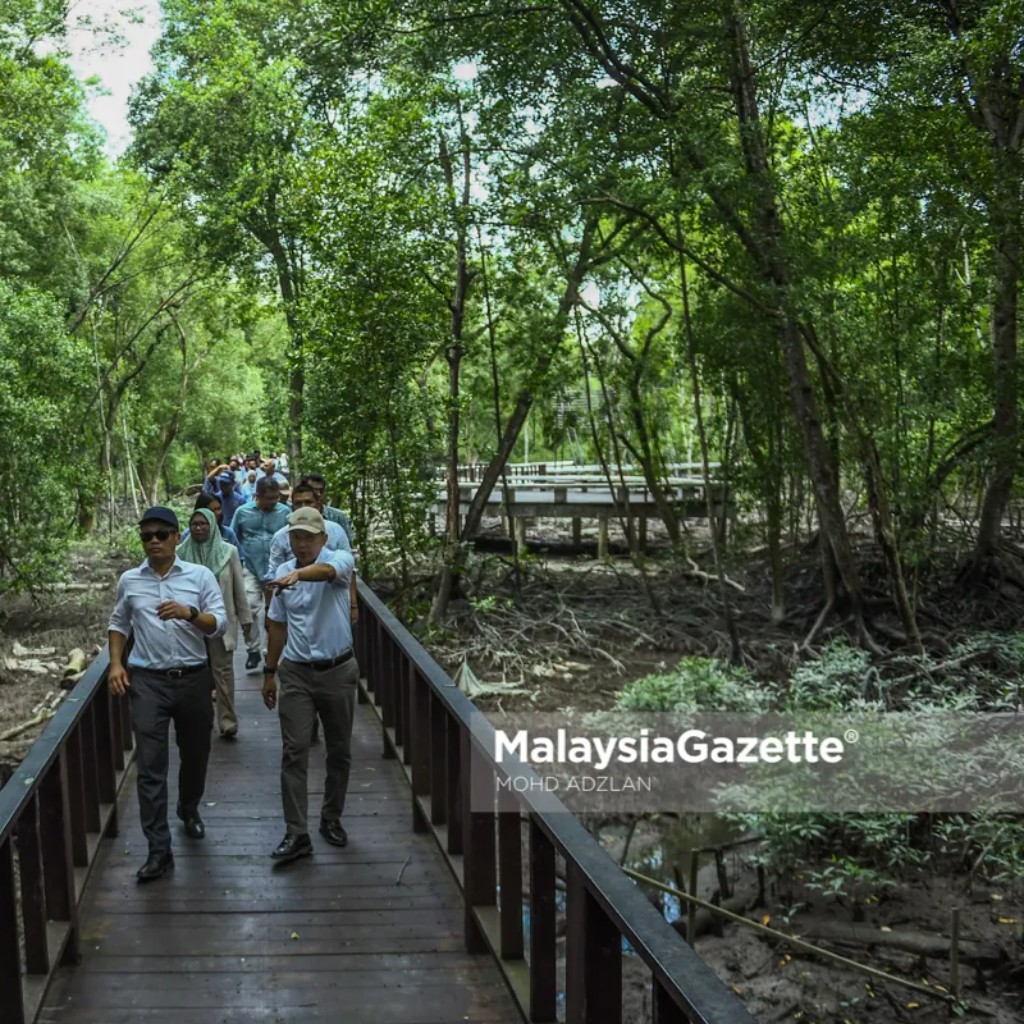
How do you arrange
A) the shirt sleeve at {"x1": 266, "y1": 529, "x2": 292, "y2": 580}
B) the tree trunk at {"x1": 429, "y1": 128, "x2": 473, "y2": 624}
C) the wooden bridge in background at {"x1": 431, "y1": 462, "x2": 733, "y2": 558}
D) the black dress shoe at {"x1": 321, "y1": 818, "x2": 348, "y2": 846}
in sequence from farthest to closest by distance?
the wooden bridge in background at {"x1": 431, "y1": 462, "x2": 733, "y2": 558}
the tree trunk at {"x1": 429, "y1": 128, "x2": 473, "y2": 624}
the shirt sleeve at {"x1": 266, "y1": 529, "x2": 292, "y2": 580}
the black dress shoe at {"x1": 321, "y1": 818, "x2": 348, "y2": 846}

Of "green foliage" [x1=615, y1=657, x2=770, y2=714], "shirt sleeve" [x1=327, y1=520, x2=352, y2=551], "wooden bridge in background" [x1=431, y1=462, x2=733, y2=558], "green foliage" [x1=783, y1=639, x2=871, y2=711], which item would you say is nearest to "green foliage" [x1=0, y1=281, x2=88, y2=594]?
"wooden bridge in background" [x1=431, y1=462, x2=733, y2=558]

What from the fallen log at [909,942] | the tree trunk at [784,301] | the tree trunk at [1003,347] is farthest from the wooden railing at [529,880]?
the tree trunk at [784,301]

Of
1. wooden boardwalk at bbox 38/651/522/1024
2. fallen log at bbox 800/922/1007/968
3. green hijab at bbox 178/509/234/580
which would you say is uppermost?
green hijab at bbox 178/509/234/580

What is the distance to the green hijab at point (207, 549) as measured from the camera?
729 centimetres

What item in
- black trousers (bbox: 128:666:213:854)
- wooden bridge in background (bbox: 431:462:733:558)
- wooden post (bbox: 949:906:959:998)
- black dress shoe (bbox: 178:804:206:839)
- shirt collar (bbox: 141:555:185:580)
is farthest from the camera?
wooden bridge in background (bbox: 431:462:733:558)

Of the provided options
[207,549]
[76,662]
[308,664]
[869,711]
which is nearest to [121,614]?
[308,664]

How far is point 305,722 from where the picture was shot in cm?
545

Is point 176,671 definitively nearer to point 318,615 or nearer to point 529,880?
point 318,615

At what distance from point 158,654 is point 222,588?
96.3 inches

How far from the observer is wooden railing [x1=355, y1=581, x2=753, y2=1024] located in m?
2.57

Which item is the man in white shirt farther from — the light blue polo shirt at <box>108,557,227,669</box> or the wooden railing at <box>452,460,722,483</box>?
the wooden railing at <box>452,460,722,483</box>

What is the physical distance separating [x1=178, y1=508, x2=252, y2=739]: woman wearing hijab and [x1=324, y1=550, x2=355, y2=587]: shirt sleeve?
1748mm

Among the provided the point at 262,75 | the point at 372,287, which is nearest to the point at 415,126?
the point at 372,287

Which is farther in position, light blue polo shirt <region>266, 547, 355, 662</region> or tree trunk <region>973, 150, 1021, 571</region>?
tree trunk <region>973, 150, 1021, 571</region>
